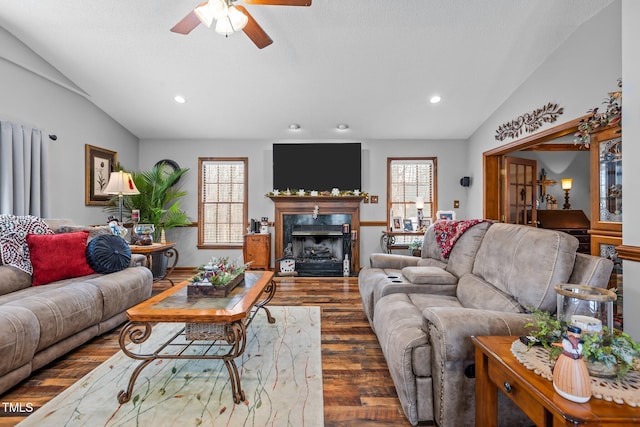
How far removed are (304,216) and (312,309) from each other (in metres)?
2.26

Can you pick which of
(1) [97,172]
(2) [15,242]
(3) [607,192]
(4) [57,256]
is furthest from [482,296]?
(1) [97,172]

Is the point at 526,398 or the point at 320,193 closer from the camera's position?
the point at 526,398

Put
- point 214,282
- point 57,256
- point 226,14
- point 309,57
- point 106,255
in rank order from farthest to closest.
Result: point 309,57
point 106,255
point 57,256
point 214,282
point 226,14

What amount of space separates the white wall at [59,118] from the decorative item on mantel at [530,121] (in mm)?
5803

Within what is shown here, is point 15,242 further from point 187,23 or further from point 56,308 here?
point 187,23

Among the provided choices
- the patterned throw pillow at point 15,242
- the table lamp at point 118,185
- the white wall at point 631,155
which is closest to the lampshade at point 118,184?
the table lamp at point 118,185

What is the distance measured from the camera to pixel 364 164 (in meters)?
5.37

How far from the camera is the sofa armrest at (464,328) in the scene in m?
1.41

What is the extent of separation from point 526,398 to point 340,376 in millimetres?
1212

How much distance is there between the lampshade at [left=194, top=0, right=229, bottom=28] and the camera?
6.47 ft

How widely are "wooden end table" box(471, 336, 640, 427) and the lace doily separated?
0.7 inches

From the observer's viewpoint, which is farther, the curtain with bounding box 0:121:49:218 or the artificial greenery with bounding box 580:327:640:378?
the curtain with bounding box 0:121:49:218

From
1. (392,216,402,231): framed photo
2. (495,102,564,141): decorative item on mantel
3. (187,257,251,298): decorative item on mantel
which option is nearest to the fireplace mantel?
(392,216,402,231): framed photo

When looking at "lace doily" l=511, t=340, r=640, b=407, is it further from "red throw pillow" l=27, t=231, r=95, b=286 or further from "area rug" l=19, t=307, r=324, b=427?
"red throw pillow" l=27, t=231, r=95, b=286
